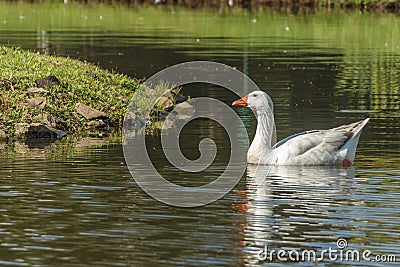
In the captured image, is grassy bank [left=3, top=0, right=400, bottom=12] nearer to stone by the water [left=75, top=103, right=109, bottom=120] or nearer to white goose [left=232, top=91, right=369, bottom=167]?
stone by the water [left=75, top=103, right=109, bottom=120]

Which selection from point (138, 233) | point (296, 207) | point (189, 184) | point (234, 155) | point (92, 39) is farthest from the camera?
point (92, 39)

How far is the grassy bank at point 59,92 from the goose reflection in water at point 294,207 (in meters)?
5.12

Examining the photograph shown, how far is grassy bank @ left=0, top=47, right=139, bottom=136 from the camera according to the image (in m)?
19.7

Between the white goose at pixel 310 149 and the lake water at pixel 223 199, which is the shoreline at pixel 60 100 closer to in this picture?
the lake water at pixel 223 199

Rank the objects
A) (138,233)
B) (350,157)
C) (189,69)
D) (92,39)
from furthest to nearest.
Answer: (92,39) → (189,69) → (350,157) → (138,233)

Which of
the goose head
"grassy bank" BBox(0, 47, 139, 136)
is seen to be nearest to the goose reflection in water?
the goose head

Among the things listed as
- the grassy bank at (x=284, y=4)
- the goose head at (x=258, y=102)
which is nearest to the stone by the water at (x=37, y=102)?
the goose head at (x=258, y=102)

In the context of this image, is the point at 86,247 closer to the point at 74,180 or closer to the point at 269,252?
the point at 269,252

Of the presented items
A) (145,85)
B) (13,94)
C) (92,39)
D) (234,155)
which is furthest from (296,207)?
(92,39)

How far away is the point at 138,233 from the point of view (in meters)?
11.6

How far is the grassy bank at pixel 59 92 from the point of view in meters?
19.7

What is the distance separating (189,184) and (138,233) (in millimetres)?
2962

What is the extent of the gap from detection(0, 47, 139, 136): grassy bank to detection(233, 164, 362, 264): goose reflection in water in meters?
5.12

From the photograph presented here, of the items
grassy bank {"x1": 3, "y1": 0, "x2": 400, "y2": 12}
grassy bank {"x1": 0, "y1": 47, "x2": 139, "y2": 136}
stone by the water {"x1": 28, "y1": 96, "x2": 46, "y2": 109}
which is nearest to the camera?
grassy bank {"x1": 0, "y1": 47, "x2": 139, "y2": 136}
